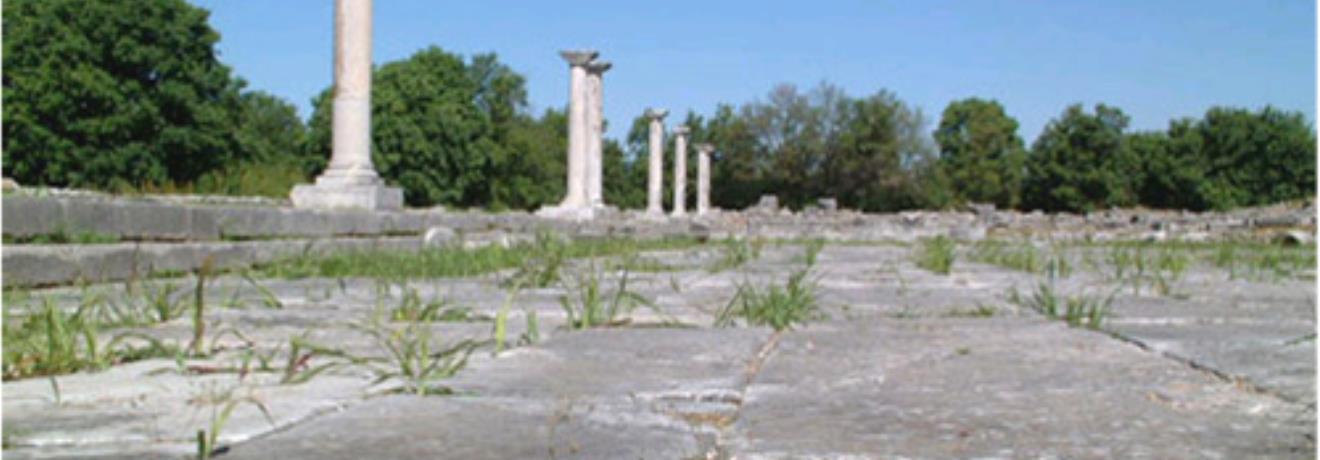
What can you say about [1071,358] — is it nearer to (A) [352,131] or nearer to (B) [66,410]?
(B) [66,410]

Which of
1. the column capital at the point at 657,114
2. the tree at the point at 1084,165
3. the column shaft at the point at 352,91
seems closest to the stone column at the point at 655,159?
the column capital at the point at 657,114

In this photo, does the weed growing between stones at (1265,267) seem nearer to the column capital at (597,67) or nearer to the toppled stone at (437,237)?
the toppled stone at (437,237)

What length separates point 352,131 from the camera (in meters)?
14.5

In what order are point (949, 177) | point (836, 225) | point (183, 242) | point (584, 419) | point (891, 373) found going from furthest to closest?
1. point (949, 177)
2. point (836, 225)
3. point (183, 242)
4. point (891, 373)
5. point (584, 419)

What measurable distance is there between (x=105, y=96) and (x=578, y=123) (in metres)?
14.8

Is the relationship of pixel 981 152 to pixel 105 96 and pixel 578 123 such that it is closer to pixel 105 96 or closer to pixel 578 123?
pixel 578 123

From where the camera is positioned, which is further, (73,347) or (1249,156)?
(1249,156)

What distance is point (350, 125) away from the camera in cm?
1453

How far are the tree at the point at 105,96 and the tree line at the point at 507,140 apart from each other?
6cm

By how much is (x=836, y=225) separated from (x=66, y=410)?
32.9 m

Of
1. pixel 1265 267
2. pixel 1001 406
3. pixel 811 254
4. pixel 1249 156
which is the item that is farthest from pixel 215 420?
pixel 1249 156

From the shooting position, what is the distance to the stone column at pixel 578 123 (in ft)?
88.9

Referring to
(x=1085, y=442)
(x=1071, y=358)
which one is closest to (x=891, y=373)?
(x=1071, y=358)

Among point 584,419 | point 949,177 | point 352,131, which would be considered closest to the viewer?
point 584,419
